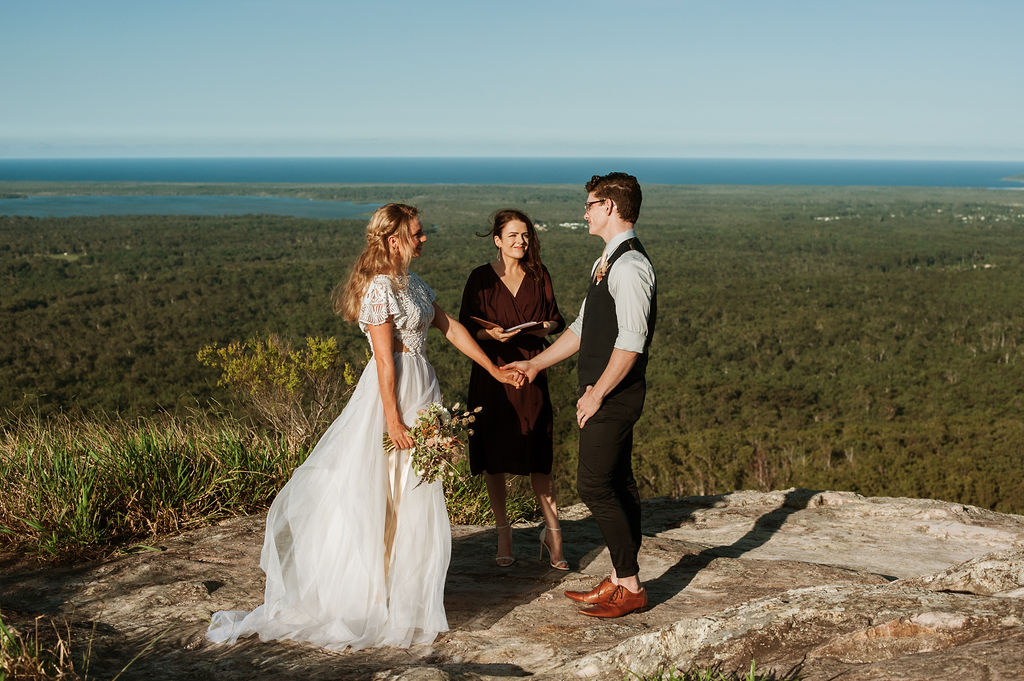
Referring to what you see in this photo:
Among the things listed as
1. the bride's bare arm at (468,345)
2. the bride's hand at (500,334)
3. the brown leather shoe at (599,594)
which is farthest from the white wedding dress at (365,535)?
the brown leather shoe at (599,594)

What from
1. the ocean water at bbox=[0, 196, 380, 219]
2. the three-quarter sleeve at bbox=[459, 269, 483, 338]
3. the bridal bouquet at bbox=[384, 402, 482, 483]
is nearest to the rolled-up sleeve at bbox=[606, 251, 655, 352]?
the bridal bouquet at bbox=[384, 402, 482, 483]

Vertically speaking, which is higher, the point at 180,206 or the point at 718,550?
the point at 180,206

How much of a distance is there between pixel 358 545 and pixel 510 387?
3.94 feet

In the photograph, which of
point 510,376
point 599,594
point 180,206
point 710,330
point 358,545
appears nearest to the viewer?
point 358,545

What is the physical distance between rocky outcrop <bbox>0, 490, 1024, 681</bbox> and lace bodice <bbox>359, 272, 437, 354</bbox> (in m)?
1.32

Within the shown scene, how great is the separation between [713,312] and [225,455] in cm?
5829

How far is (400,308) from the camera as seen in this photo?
388 centimetres

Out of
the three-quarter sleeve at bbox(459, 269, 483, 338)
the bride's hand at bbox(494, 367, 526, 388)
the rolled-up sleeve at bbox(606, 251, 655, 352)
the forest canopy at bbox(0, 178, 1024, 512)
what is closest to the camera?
the rolled-up sleeve at bbox(606, 251, 655, 352)

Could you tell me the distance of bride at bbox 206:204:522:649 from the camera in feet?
12.2

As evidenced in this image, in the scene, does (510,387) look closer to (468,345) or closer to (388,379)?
(468,345)

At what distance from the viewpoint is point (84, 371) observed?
39.2m

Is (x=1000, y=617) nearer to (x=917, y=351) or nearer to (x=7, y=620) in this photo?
(x=7, y=620)

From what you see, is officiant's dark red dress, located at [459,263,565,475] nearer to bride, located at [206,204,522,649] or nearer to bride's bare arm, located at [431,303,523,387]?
bride's bare arm, located at [431,303,523,387]

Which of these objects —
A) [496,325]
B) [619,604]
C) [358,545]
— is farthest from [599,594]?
[496,325]
